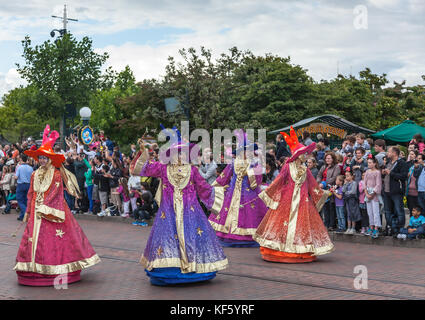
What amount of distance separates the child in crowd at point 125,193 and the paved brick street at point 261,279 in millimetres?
4520

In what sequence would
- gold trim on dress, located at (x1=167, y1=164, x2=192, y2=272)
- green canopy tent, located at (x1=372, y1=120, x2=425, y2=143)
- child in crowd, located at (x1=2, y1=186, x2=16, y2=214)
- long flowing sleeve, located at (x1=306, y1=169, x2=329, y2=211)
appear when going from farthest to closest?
child in crowd, located at (x1=2, y1=186, x2=16, y2=214) → green canopy tent, located at (x1=372, y1=120, x2=425, y2=143) → long flowing sleeve, located at (x1=306, y1=169, x2=329, y2=211) → gold trim on dress, located at (x1=167, y1=164, x2=192, y2=272)

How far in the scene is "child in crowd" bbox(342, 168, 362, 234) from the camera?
12.4 m

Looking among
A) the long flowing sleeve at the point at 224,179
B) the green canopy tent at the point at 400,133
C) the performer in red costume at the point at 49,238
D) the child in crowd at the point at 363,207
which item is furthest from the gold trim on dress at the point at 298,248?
the green canopy tent at the point at 400,133

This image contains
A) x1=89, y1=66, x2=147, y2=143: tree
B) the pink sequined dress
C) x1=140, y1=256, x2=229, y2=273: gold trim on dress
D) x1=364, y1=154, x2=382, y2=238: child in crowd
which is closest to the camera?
x1=140, y1=256, x2=229, y2=273: gold trim on dress

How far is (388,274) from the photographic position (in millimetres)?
8930

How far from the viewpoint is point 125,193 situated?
1644 cm

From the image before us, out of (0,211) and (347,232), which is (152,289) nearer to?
(347,232)

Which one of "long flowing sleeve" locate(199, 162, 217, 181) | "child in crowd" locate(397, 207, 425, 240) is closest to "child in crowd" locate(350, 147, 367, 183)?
"child in crowd" locate(397, 207, 425, 240)

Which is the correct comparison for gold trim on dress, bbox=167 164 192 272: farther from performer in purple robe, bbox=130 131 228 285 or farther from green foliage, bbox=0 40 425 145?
green foliage, bbox=0 40 425 145

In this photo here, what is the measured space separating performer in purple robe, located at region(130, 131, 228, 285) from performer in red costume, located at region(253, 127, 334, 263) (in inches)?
72.5

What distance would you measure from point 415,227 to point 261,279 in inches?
171

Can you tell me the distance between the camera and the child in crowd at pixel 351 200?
40.7 feet
